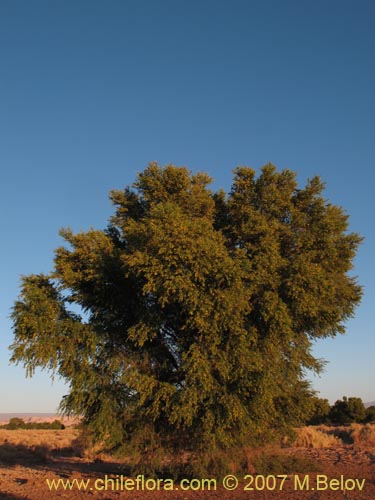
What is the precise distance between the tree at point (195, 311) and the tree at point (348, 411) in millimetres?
31467

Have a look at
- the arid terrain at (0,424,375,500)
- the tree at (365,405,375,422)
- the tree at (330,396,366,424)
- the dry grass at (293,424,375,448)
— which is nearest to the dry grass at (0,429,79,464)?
the arid terrain at (0,424,375,500)

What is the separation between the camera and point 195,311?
15.1 m

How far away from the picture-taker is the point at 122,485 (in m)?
16.4

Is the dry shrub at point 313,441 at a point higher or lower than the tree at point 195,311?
lower

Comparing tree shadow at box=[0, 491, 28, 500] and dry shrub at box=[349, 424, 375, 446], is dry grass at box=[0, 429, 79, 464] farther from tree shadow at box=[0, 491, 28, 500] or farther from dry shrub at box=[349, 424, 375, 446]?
dry shrub at box=[349, 424, 375, 446]

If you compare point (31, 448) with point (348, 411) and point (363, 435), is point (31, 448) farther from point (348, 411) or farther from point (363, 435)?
point (348, 411)

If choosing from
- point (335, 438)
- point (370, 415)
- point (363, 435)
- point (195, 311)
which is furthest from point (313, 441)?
point (370, 415)

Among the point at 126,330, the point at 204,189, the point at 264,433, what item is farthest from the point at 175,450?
the point at 204,189

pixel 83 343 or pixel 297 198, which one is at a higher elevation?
pixel 297 198

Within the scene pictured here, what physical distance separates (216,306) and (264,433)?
16.7ft

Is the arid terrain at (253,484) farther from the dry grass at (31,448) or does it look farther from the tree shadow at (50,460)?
the dry grass at (31,448)

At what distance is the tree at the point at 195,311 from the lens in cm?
1505

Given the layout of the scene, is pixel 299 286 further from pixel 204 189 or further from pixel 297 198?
pixel 204 189

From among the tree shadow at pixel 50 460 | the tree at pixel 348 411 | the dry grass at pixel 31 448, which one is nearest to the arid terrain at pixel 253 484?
the tree shadow at pixel 50 460
